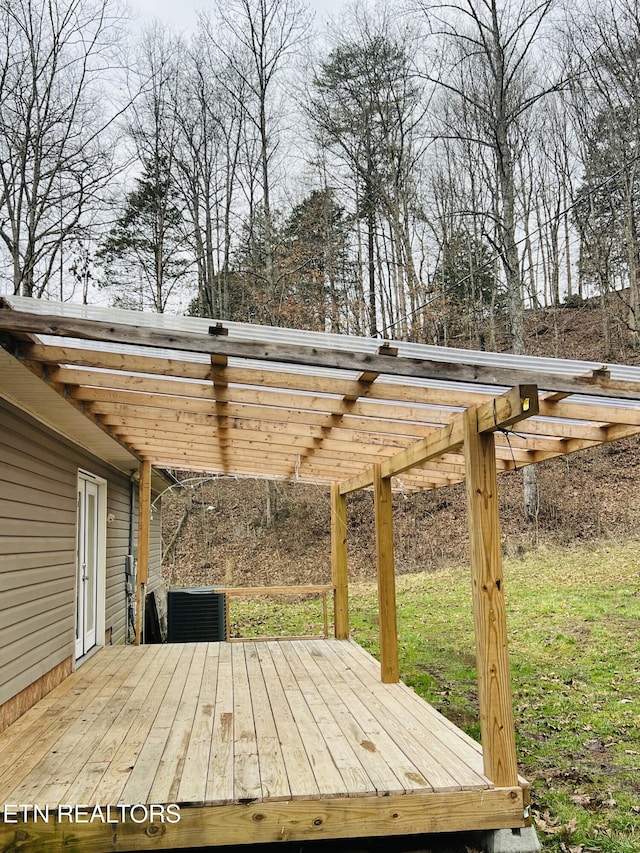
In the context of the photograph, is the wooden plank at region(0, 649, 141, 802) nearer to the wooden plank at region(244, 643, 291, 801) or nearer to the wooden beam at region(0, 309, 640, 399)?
the wooden plank at region(244, 643, 291, 801)

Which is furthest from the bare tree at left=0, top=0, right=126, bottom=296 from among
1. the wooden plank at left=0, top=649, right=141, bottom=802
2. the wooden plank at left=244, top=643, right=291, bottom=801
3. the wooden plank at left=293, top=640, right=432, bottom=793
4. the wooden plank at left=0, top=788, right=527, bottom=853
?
the wooden plank at left=0, top=788, right=527, bottom=853

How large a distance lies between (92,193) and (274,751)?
10905 mm

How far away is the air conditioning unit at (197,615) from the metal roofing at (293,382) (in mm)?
3506

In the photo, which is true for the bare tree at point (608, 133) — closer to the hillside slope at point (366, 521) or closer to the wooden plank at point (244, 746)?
the hillside slope at point (366, 521)

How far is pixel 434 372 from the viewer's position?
3.21m

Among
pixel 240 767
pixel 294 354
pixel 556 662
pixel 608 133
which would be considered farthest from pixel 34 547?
pixel 608 133

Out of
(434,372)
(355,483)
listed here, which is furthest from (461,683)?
(434,372)

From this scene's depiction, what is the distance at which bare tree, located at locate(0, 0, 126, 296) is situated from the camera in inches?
432

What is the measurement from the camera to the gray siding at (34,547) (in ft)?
15.2

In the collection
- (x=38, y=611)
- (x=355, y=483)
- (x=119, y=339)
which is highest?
(x=119, y=339)

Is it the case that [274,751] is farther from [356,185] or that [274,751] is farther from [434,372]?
[356,185]

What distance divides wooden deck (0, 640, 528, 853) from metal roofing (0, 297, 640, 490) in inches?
77.8

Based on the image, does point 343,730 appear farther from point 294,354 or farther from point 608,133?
point 608,133

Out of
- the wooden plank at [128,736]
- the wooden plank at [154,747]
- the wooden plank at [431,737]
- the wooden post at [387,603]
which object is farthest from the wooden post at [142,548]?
the wooden post at [387,603]
